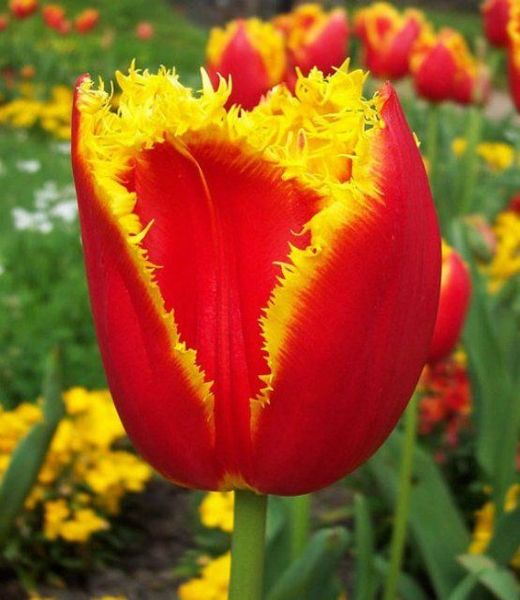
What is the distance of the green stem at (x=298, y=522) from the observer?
169 cm

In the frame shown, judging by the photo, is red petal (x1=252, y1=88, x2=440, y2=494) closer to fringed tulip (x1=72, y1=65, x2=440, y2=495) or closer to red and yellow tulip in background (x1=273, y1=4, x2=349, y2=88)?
fringed tulip (x1=72, y1=65, x2=440, y2=495)

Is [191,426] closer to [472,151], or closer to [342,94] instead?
[342,94]

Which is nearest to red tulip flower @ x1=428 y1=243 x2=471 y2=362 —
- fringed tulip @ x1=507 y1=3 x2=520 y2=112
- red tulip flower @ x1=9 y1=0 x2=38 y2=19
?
fringed tulip @ x1=507 y1=3 x2=520 y2=112

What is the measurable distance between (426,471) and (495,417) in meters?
0.27

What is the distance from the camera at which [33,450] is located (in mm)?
1786

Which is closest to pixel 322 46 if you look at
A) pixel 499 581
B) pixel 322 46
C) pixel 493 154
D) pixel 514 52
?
pixel 322 46

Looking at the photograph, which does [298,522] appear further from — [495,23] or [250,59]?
[495,23]

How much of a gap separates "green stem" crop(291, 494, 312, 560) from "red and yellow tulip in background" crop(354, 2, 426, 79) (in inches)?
80.6

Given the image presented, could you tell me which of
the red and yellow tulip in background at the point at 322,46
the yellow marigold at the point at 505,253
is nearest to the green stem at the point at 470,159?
the yellow marigold at the point at 505,253

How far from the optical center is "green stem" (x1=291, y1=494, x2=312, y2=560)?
5.53 ft

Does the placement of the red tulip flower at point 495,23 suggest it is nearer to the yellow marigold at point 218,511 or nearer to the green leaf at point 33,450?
the yellow marigold at point 218,511

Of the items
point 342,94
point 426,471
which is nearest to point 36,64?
point 426,471

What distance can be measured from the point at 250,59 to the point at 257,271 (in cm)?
167

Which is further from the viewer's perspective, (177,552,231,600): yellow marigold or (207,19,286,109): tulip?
(207,19,286,109): tulip
